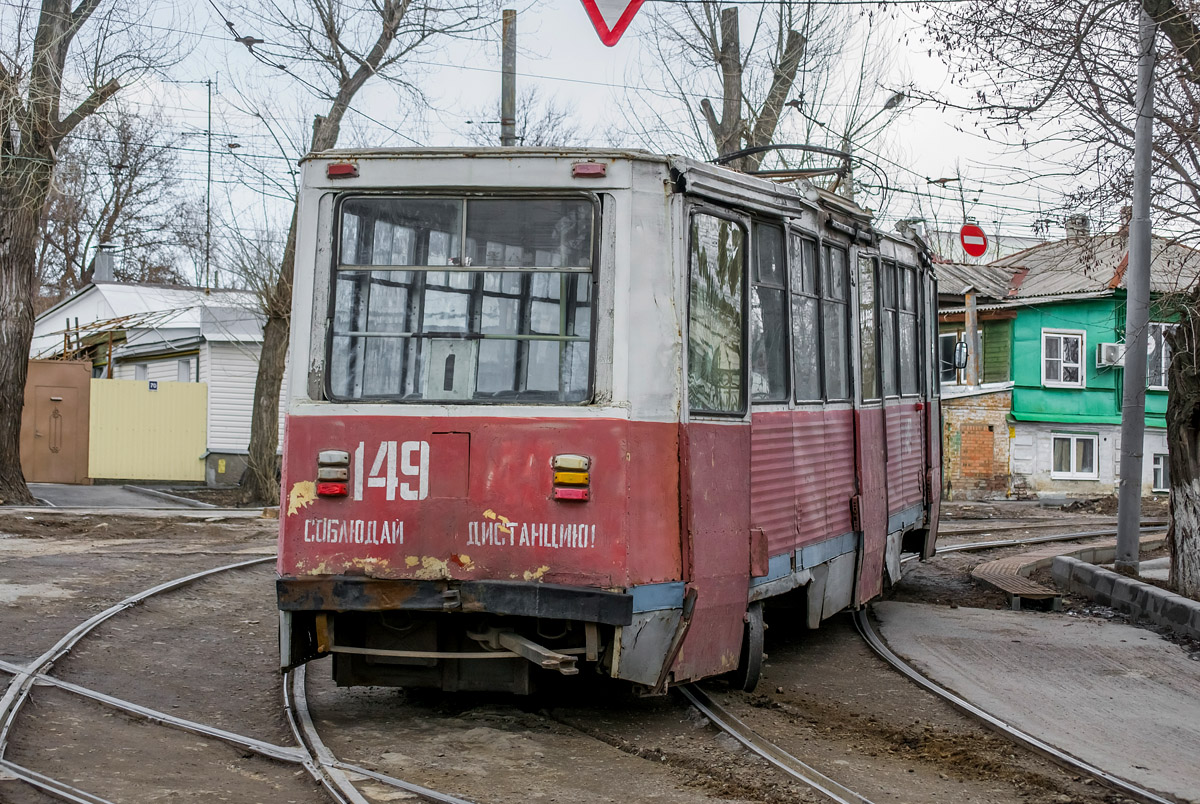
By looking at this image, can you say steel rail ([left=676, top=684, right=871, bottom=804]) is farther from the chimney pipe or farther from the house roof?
the chimney pipe

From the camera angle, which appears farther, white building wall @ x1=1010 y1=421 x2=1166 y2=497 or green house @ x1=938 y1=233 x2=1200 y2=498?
white building wall @ x1=1010 y1=421 x2=1166 y2=497

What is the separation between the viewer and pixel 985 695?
7.84 m

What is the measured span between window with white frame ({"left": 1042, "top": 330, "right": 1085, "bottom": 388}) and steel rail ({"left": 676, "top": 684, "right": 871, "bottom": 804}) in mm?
25395

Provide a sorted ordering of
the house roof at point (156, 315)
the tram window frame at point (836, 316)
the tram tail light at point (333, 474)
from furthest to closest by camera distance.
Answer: the house roof at point (156, 315) → the tram window frame at point (836, 316) → the tram tail light at point (333, 474)

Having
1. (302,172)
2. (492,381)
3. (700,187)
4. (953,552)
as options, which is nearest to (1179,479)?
(953,552)

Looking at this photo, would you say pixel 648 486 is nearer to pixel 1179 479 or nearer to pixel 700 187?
pixel 700 187

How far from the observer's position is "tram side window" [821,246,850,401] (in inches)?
332

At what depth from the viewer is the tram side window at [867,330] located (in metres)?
9.27

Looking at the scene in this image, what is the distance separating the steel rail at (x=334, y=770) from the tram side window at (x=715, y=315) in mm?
2276

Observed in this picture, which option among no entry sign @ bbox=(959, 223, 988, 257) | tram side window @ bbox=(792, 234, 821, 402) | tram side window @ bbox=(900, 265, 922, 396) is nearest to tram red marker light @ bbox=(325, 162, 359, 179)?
tram side window @ bbox=(792, 234, 821, 402)

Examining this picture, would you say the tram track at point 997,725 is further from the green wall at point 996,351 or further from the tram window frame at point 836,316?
the green wall at point 996,351

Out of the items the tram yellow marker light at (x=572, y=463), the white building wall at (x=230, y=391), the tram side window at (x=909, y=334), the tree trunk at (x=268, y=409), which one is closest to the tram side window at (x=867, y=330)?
the tram side window at (x=909, y=334)

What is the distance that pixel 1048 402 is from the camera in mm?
30625

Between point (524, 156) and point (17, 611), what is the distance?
570cm
